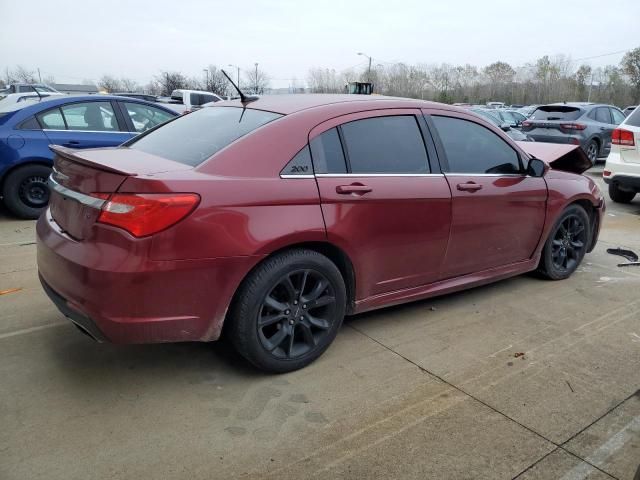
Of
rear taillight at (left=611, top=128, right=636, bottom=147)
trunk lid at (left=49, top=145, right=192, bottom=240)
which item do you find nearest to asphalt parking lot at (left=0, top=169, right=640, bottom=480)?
trunk lid at (left=49, top=145, right=192, bottom=240)

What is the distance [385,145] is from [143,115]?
5.04 meters

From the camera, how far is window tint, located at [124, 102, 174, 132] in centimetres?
727

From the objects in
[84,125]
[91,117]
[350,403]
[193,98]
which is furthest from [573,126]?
[193,98]

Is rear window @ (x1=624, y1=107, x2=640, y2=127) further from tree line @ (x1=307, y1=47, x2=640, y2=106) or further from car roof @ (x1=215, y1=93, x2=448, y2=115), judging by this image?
tree line @ (x1=307, y1=47, x2=640, y2=106)

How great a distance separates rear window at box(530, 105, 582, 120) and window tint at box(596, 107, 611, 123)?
68 centimetres

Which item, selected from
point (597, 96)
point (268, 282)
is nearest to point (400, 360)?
point (268, 282)

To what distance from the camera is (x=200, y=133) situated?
10.9ft

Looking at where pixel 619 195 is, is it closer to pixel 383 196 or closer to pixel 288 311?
pixel 383 196

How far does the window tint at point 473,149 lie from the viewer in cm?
381

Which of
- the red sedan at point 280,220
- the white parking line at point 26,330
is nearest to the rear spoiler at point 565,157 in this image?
the red sedan at point 280,220

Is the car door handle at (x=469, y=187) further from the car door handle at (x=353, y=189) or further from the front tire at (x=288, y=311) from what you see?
the front tire at (x=288, y=311)

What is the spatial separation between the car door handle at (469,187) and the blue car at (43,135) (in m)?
5.05

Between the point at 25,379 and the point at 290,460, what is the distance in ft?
5.33

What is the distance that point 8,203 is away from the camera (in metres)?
6.48
